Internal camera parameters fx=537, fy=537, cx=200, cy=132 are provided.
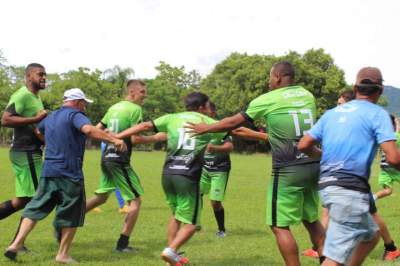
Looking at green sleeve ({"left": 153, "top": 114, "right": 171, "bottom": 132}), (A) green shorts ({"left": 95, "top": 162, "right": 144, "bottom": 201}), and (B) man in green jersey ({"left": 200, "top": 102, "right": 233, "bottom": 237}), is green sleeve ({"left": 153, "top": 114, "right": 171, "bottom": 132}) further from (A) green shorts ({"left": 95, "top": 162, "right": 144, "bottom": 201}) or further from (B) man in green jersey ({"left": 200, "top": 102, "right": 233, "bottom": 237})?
(B) man in green jersey ({"left": 200, "top": 102, "right": 233, "bottom": 237})

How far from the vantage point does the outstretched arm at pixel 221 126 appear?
20.2ft

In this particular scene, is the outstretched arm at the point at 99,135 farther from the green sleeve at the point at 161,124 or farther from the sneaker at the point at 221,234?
the sneaker at the point at 221,234

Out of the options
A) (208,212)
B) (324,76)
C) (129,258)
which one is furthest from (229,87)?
(129,258)

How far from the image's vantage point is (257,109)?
6.18 meters

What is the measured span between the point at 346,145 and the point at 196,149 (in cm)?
261

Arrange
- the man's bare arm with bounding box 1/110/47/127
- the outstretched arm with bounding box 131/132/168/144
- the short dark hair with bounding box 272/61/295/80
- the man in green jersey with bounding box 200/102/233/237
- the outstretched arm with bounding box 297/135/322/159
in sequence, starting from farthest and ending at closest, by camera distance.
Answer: the man in green jersey with bounding box 200/102/233/237 < the man's bare arm with bounding box 1/110/47/127 < the outstretched arm with bounding box 131/132/168/144 < the short dark hair with bounding box 272/61/295/80 < the outstretched arm with bounding box 297/135/322/159

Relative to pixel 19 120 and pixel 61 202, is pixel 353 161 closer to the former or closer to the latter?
pixel 61 202

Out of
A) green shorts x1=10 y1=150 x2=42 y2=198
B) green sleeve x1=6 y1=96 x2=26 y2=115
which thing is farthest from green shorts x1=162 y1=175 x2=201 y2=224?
green sleeve x1=6 y1=96 x2=26 y2=115

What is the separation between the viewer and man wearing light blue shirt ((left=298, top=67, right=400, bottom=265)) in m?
4.86

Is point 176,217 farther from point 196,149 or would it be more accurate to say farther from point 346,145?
point 346,145

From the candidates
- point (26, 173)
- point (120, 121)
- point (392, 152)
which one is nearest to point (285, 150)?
point (392, 152)

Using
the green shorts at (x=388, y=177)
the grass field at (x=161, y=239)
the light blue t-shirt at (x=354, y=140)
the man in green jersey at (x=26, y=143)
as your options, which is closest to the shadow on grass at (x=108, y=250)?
the grass field at (x=161, y=239)

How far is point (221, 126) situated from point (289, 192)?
109 centimetres

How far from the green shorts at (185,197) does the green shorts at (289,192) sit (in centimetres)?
124
